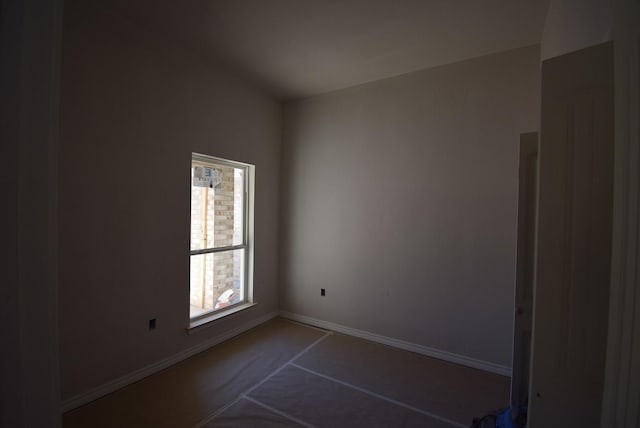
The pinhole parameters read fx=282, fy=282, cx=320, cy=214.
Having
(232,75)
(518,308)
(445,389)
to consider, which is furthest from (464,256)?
(232,75)

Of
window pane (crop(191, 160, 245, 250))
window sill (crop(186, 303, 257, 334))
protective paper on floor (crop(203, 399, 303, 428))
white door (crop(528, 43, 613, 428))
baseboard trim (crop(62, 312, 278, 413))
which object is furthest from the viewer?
window pane (crop(191, 160, 245, 250))

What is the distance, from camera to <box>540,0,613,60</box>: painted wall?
43.7 inches

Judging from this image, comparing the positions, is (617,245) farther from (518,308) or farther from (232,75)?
(232,75)

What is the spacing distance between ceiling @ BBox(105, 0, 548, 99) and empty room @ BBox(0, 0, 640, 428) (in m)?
0.02

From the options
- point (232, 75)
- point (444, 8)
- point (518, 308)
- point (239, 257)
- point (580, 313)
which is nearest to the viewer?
point (580, 313)

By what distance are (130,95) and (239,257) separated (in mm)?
2032

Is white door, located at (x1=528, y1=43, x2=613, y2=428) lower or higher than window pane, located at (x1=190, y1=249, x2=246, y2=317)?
higher

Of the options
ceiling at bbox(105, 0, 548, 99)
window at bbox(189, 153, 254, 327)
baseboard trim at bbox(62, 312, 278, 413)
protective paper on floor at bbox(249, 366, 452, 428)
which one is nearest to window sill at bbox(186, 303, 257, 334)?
window at bbox(189, 153, 254, 327)

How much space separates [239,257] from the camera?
140 inches

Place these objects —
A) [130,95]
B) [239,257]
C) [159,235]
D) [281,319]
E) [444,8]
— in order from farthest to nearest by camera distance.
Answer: [281,319], [239,257], [159,235], [130,95], [444,8]

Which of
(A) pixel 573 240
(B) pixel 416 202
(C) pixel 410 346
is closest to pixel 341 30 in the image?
(B) pixel 416 202

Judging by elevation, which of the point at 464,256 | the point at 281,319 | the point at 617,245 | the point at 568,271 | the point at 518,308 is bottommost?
the point at 281,319

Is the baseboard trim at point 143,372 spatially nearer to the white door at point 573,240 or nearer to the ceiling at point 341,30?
the white door at point 573,240

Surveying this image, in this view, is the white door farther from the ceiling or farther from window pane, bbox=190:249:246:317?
window pane, bbox=190:249:246:317
